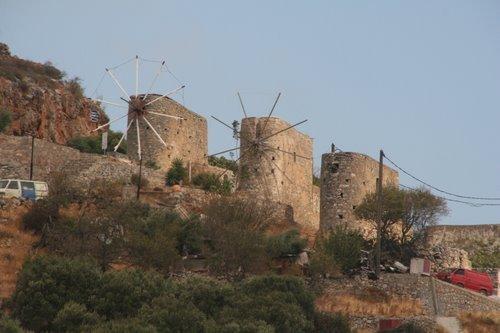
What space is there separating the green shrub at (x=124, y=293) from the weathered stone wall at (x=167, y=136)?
728 inches

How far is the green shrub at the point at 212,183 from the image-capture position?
46409mm

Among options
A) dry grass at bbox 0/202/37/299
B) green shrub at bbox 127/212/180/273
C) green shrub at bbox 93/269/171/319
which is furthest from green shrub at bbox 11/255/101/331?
green shrub at bbox 127/212/180/273

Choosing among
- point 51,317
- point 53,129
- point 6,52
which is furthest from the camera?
point 6,52

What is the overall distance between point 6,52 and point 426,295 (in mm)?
37643

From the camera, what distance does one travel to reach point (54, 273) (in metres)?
29.2

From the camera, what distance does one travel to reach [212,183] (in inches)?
1859

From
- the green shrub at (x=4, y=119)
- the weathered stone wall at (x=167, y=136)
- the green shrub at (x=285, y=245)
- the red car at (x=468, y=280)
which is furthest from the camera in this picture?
the green shrub at (x=4, y=119)

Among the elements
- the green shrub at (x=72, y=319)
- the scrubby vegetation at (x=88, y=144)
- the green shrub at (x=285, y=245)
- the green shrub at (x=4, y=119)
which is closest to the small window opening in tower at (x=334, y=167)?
the green shrub at (x=285, y=245)

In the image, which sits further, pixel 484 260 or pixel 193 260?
pixel 484 260

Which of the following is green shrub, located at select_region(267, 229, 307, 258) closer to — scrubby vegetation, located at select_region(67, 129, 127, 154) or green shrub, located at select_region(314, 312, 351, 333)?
green shrub, located at select_region(314, 312, 351, 333)

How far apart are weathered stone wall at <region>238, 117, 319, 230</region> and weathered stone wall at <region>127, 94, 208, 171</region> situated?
3.94 metres

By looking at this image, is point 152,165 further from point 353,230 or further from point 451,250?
point 451,250

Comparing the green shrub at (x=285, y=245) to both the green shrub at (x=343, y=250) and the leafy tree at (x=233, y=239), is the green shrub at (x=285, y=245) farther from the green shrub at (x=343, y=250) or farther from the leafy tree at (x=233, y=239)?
the green shrub at (x=343, y=250)

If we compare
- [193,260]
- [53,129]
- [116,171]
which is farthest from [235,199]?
[53,129]
